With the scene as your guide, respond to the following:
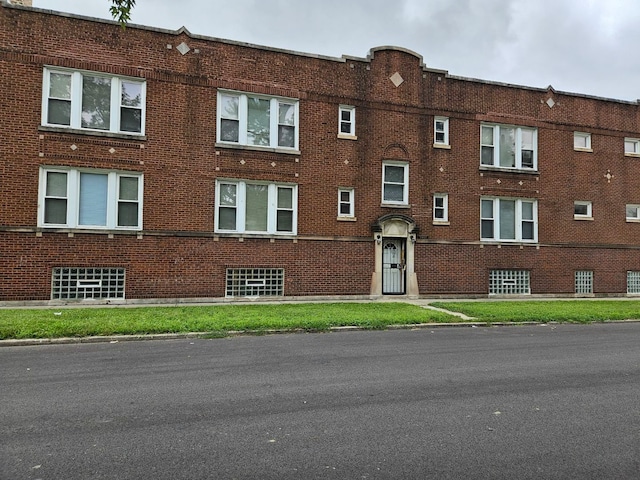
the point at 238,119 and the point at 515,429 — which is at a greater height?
the point at 238,119

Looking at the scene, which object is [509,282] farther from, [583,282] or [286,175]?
[286,175]

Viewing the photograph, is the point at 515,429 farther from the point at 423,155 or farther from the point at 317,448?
the point at 423,155

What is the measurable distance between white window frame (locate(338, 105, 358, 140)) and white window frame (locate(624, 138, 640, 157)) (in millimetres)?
12392

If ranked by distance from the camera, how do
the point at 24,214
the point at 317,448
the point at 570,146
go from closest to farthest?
the point at 317,448 → the point at 24,214 → the point at 570,146

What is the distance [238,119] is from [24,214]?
712cm

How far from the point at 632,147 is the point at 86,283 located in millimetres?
22400

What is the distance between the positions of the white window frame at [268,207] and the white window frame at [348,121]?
9.10ft

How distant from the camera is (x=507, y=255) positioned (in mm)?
18328

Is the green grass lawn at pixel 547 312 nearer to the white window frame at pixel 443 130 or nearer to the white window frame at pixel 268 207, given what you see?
the white window frame at pixel 268 207

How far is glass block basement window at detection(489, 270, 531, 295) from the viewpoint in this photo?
18.3 metres

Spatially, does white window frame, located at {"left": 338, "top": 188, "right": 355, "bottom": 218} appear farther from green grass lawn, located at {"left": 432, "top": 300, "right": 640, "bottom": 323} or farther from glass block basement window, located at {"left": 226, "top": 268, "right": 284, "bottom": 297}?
green grass lawn, located at {"left": 432, "top": 300, "right": 640, "bottom": 323}

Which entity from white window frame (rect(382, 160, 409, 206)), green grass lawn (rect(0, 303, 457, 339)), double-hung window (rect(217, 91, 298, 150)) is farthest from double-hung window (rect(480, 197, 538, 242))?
double-hung window (rect(217, 91, 298, 150))

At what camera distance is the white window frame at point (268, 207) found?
15607 millimetres

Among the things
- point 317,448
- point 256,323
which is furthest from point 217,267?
point 317,448
